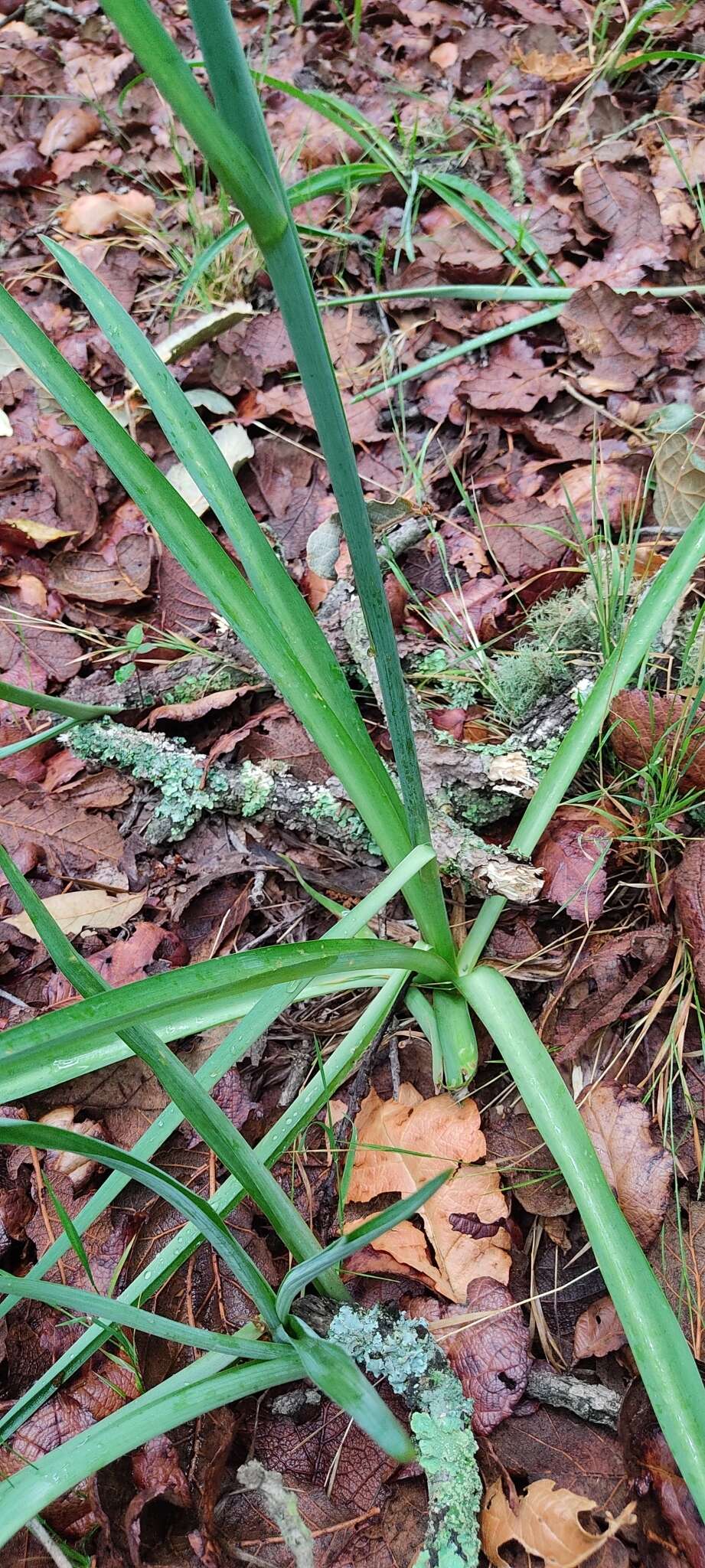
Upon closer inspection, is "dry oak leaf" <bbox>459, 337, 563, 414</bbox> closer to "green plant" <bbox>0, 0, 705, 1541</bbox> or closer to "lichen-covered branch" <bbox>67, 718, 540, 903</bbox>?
"green plant" <bbox>0, 0, 705, 1541</bbox>

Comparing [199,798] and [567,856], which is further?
[199,798]

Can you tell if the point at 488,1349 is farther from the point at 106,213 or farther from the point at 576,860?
the point at 106,213

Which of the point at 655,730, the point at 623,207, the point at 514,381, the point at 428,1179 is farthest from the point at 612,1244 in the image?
the point at 623,207

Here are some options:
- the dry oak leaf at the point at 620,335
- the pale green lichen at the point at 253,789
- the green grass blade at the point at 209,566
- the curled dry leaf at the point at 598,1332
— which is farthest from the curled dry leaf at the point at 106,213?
the curled dry leaf at the point at 598,1332

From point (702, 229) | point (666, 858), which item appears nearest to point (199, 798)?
point (666, 858)

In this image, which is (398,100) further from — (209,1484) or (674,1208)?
(209,1484)

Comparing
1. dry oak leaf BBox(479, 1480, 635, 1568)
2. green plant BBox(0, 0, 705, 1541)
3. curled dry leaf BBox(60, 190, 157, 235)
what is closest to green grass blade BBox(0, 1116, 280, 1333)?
green plant BBox(0, 0, 705, 1541)

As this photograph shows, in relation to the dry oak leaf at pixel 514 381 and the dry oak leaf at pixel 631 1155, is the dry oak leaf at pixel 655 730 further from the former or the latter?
the dry oak leaf at pixel 514 381
